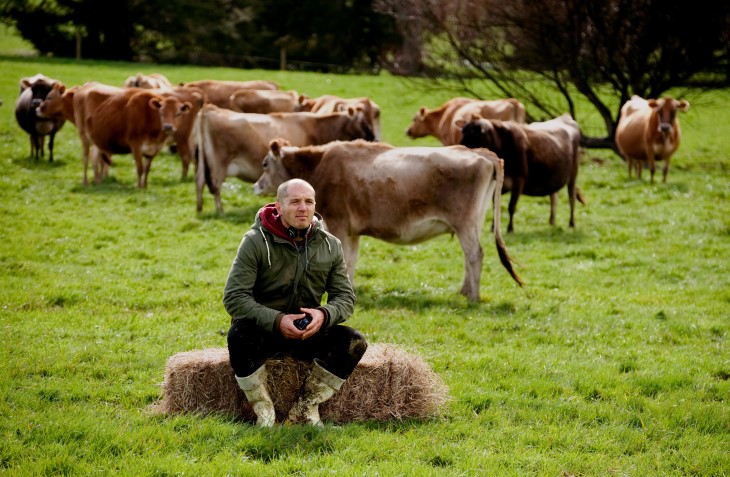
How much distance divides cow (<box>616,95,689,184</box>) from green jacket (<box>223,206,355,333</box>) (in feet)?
48.1

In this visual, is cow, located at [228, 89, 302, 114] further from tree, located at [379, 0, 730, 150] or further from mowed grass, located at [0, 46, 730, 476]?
tree, located at [379, 0, 730, 150]

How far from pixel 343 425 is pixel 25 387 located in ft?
7.99

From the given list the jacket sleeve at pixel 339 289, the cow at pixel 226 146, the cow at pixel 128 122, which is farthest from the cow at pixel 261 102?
the jacket sleeve at pixel 339 289

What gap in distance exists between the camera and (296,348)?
20.5 ft

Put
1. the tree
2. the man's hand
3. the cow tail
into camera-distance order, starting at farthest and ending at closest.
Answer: the tree → the cow tail → the man's hand

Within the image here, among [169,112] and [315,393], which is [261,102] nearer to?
[169,112]

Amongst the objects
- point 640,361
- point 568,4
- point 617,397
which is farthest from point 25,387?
point 568,4

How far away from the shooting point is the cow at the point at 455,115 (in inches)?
802

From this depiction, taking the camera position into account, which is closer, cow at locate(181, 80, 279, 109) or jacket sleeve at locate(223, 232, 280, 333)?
jacket sleeve at locate(223, 232, 280, 333)

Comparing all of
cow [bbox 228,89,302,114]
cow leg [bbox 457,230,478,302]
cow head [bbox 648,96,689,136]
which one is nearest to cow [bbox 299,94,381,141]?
cow [bbox 228,89,302,114]

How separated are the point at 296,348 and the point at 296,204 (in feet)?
3.31

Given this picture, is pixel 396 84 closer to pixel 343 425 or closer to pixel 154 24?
pixel 154 24

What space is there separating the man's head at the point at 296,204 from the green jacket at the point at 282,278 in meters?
0.16

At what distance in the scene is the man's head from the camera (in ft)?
19.8
